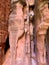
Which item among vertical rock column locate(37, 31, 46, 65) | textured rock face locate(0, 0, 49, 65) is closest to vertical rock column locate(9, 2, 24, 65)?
textured rock face locate(0, 0, 49, 65)

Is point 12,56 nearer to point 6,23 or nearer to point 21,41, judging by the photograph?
point 21,41

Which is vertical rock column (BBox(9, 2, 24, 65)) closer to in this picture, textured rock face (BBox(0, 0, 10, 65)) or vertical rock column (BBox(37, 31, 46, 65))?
textured rock face (BBox(0, 0, 10, 65))

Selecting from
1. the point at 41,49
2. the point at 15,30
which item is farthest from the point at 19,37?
the point at 41,49

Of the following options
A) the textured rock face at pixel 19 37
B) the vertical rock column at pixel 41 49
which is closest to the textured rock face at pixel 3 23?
the textured rock face at pixel 19 37

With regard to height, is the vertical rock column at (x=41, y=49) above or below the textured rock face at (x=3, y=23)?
below

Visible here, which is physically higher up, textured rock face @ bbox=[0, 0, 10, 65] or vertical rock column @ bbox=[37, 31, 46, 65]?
textured rock face @ bbox=[0, 0, 10, 65]

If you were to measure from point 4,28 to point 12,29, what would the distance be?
2.2 inches

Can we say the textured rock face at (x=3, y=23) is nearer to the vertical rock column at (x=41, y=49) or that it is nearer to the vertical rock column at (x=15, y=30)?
the vertical rock column at (x=15, y=30)

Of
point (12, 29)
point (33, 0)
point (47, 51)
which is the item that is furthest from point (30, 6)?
point (47, 51)

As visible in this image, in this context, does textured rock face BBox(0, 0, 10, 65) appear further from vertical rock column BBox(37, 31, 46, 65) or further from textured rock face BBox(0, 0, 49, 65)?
vertical rock column BBox(37, 31, 46, 65)

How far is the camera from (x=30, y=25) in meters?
1.23

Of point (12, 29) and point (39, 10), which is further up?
point (39, 10)

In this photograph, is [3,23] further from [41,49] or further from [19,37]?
[41,49]

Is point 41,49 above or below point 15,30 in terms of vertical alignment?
below
